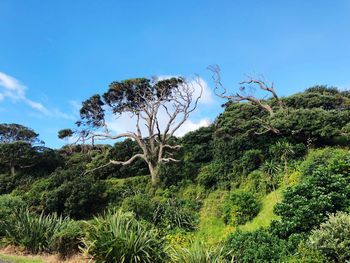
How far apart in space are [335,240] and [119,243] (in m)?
4.71

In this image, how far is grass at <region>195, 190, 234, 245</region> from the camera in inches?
686

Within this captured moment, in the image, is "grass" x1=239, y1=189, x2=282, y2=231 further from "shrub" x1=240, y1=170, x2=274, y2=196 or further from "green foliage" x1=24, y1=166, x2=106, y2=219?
"green foliage" x1=24, y1=166, x2=106, y2=219

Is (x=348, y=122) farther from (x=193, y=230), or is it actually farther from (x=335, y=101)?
(x=193, y=230)

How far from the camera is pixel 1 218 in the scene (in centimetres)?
1477

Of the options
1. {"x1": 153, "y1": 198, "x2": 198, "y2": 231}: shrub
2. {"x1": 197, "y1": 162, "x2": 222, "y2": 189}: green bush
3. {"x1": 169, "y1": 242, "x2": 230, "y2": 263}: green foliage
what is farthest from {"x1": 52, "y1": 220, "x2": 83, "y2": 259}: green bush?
→ {"x1": 197, "y1": 162, "x2": 222, "y2": 189}: green bush

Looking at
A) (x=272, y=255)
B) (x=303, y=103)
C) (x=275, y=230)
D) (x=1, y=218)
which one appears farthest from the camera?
(x=303, y=103)

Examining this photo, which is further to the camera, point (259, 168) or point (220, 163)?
point (220, 163)

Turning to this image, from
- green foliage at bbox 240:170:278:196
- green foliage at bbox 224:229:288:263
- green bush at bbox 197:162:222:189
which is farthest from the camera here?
green bush at bbox 197:162:222:189

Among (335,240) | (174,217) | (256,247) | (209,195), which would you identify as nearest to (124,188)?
(209,195)

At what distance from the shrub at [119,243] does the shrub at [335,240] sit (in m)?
3.61

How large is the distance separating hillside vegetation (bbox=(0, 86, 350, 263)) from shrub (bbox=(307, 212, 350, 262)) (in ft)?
0.08

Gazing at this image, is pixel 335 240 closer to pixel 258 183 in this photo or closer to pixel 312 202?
pixel 312 202

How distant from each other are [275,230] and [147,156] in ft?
59.6

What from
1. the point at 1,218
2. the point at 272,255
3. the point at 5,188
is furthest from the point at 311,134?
the point at 5,188
